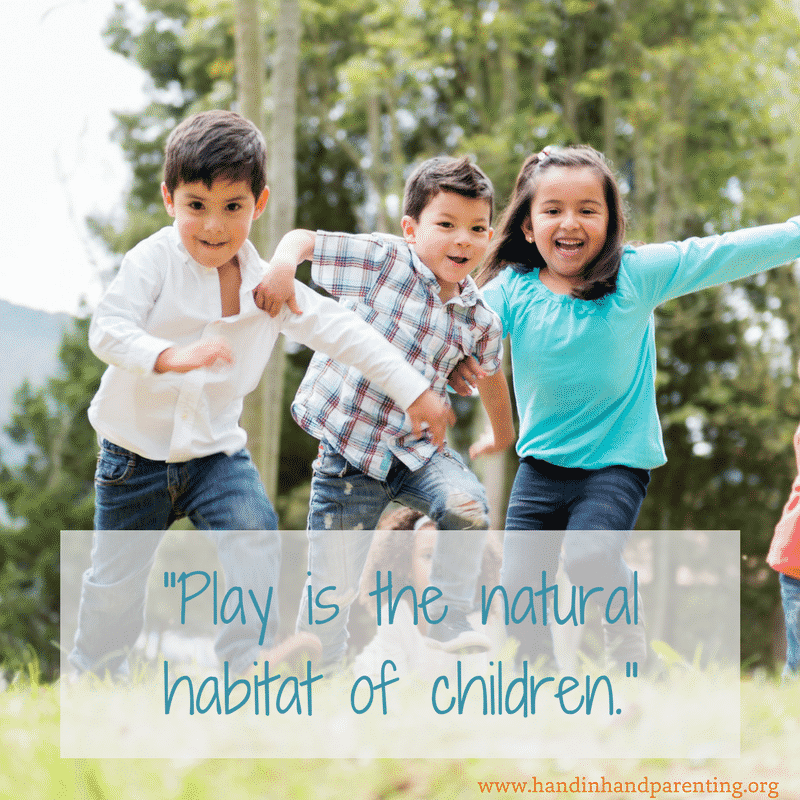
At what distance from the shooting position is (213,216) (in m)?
2.46

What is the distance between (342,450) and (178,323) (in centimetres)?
64

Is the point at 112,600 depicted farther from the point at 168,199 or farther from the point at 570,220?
the point at 570,220

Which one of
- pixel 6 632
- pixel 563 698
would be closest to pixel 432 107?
pixel 6 632

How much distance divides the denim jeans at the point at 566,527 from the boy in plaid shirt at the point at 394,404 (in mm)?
198

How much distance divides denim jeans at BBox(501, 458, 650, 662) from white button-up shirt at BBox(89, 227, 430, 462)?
65 centimetres

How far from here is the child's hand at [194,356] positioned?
2254 mm

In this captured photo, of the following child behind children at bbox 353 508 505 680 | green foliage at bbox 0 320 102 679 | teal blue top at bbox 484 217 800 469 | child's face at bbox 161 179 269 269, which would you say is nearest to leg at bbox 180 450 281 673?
child behind children at bbox 353 508 505 680

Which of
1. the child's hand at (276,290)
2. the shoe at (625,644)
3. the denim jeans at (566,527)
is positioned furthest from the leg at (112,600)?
the shoe at (625,644)

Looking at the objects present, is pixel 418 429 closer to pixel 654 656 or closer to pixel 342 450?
pixel 342 450

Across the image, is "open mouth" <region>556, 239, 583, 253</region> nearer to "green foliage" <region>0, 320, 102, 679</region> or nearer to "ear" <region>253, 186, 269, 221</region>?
"ear" <region>253, 186, 269, 221</region>

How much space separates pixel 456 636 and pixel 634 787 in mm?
946

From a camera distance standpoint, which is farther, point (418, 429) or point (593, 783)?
point (418, 429)

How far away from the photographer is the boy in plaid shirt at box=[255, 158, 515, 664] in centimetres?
270

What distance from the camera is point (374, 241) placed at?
2762 millimetres
